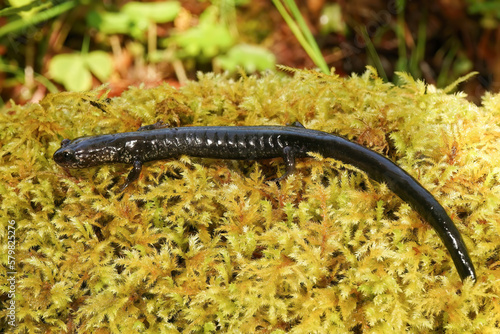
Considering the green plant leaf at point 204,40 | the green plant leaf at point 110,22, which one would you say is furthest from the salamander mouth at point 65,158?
the green plant leaf at point 110,22

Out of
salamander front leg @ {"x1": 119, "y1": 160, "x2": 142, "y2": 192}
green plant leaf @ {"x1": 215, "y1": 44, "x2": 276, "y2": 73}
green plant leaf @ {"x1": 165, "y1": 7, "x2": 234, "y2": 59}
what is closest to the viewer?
salamander front leg @ {"x1": 119, "y1": 160, "x2": 142, "y2": 192}

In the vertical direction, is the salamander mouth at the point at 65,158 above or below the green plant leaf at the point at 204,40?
above

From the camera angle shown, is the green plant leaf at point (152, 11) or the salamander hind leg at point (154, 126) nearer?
the salamander hind leg at point (154, 126)

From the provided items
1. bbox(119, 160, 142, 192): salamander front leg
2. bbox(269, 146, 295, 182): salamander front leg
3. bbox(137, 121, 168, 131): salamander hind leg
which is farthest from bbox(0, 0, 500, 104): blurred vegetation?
bbox(269, 146, 295, 182): salamander front leg

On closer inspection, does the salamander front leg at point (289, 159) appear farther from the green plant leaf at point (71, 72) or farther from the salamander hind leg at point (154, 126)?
the green plant leaf at point (71, 72)

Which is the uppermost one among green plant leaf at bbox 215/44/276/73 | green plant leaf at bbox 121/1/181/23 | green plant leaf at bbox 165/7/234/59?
green plant leaf at bbox 121/1/181/23

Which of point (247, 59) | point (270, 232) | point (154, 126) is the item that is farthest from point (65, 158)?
point (247, 59)

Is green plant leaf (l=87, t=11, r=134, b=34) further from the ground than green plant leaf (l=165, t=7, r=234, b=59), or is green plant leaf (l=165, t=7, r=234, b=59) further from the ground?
green plant leaf (l=87, t=11, r=134, b=34)

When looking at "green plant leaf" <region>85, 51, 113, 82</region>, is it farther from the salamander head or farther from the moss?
the salamander head

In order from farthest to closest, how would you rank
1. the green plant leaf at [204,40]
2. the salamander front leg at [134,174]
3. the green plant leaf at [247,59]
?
the green plant leaf at [204,40] → the green plant leaf at [247,59] → the salamander front leg at [134,174]
